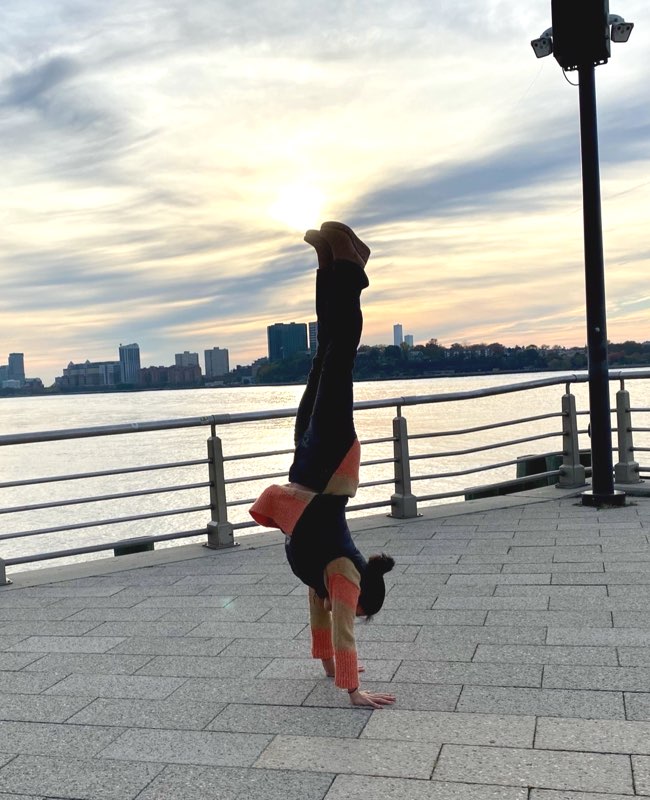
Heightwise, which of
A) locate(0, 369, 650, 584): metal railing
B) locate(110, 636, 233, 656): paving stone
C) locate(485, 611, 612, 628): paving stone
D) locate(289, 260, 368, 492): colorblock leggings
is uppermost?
locate(289, 260, 368, 492): colorblock leggings

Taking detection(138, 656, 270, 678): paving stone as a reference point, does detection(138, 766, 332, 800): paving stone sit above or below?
above

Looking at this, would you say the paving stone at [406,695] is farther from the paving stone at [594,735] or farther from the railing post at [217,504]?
the railing post at [217,504]

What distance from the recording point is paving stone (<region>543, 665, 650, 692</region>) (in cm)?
374

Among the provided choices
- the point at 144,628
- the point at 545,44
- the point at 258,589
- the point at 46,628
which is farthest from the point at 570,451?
the point at 46,628

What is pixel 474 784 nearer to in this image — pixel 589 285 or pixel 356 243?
pixel 356 243

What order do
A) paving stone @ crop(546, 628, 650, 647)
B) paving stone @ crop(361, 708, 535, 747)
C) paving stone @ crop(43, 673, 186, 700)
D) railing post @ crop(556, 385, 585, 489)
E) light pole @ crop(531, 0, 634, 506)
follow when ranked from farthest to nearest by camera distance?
railing post @ crop(556, 385, 585, 489), light pole @ crop(531, 0, 634, 506), paving stone @ crop(546, 628, 650, 647), paving stone @ crop(43, 673, 186, 700), paving stone @ crop(361, 708, 535, 747)

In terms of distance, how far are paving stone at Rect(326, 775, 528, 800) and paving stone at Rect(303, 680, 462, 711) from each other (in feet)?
2.28

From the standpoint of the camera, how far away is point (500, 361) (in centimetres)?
3262

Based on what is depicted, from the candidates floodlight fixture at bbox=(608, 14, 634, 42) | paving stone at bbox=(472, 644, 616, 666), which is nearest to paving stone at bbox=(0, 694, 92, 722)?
paving stone at bbox=(472, 644, 616, 666)

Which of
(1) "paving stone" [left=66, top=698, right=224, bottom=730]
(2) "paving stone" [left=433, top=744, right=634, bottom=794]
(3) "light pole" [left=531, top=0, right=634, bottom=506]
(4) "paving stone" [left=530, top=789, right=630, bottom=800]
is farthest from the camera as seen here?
(3) "light pole" [left=531, top=0, right=634, bottom=506]

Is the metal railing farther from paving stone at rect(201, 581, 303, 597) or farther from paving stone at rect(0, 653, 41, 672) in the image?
paving stone at rect(0, 653, 41, 672)

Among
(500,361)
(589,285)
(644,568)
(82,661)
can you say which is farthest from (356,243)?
(500,361)

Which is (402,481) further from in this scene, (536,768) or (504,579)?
(536,768)

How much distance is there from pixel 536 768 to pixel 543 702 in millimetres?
635
